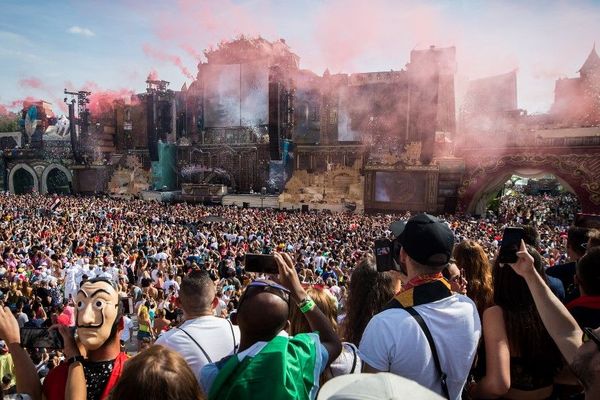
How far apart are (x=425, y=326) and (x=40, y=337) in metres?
2.10

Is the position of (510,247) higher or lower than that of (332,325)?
higher

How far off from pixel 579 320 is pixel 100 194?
4755 centimetres

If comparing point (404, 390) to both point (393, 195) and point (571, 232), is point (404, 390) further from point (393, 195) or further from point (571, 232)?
point (393, 195)

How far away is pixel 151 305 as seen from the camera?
8367mm

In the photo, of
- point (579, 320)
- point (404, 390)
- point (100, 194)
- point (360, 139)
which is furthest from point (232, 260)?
point (100, 194)

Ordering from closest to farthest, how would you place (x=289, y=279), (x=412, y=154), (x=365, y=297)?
1. (x=289, y=279)
2. (x=365, y=297)
3. (x=412, y=154)

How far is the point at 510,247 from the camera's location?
2.34m

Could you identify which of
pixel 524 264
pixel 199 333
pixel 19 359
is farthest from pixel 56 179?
pixel 524 264

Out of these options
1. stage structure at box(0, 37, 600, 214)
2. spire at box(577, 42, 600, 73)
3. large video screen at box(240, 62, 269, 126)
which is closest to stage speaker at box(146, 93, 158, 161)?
stage structure at box(0, 37, 600, 214)

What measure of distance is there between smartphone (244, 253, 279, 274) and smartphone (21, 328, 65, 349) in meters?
1.12

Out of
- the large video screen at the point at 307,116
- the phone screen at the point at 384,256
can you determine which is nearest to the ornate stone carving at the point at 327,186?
the large video screen at the point at 307,116

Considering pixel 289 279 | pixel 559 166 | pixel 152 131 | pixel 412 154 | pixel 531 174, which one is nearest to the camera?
pixel 289 279

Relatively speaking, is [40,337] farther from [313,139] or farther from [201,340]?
[313,139]

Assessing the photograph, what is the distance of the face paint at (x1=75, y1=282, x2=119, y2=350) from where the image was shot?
2430mm
